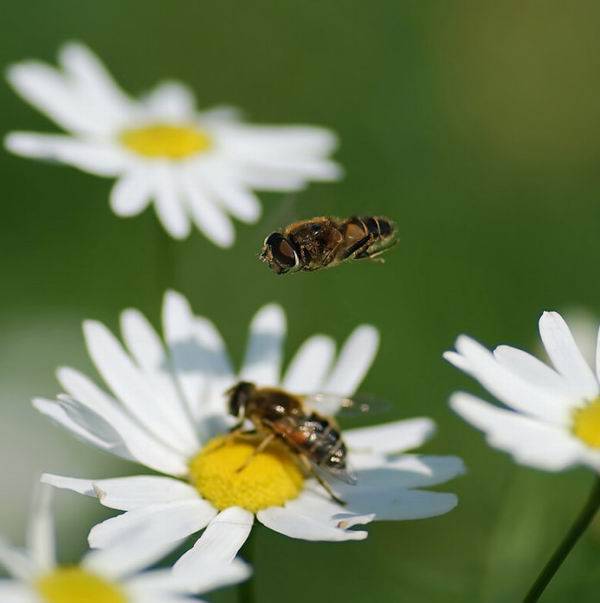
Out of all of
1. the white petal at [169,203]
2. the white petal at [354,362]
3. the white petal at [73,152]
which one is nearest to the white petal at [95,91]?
the white petal at [73,152]

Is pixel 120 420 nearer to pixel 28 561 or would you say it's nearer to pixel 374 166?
pixel 28 561

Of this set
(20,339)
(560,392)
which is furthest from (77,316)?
(560,392)

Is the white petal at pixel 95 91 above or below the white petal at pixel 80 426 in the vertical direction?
above

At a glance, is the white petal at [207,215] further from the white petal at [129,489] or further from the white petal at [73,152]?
the white petal at [129,489]

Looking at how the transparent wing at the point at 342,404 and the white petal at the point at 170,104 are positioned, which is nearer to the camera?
the transparent wing at the point at 342,404

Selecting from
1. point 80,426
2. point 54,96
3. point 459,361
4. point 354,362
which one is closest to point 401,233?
point 54,96

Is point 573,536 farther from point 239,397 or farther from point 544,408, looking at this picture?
point 239,397
